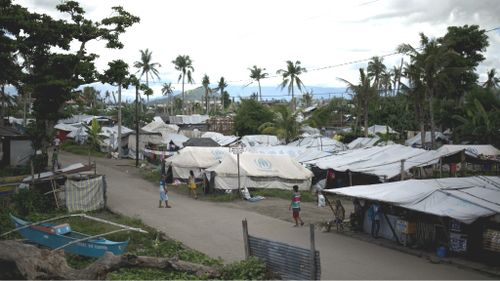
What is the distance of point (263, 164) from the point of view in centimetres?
2734

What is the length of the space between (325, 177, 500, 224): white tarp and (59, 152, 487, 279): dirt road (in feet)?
4.81

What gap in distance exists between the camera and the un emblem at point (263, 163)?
27141 mm

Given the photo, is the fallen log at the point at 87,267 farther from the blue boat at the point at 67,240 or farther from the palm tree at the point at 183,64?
the palm tree at the point at 183,64

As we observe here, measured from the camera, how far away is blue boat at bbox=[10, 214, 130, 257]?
13336 millimetres

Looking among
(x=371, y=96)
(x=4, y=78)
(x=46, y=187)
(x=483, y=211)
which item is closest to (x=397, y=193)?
(x=483, y=211)

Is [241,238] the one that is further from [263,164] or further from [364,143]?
[364,143]

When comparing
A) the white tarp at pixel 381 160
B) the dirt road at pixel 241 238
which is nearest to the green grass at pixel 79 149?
the dirt road at pixel 241 238

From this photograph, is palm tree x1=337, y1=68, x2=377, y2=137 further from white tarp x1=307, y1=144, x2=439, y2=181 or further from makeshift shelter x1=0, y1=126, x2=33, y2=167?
makeshift shelter x1=0, y1=126, x2=33, y2=167

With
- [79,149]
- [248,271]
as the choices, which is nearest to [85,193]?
[248,271]

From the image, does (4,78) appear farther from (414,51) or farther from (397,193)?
(414,51)

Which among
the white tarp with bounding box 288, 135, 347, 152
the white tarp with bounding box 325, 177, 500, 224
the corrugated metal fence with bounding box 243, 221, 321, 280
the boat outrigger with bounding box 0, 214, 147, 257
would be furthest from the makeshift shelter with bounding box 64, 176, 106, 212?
the white tarp with bounding box 288, 135, 347, 152

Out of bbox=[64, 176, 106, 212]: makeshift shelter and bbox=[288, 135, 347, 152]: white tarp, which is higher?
bbox=[288, 135, 347, 152]: white tarp

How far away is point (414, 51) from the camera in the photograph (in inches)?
1204

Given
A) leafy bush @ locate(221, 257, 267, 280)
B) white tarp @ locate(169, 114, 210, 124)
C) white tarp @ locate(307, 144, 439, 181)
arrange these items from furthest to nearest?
white tarp @ locate(169, 114, 210, 124), white tarp @ locate(307, 144, 439, 181), leafy bush @ locate(221, 257, 267, 280)
